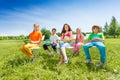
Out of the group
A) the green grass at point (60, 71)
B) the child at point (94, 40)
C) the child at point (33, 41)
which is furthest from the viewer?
the child at point (33, 41)

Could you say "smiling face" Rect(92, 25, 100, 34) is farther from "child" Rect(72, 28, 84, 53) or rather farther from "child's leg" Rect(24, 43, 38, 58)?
"child's leg" Rect(24, 43, 38, 58)

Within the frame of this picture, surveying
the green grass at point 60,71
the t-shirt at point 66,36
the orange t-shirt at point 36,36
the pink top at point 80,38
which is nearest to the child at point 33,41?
the orange t-shirt at point 36,36

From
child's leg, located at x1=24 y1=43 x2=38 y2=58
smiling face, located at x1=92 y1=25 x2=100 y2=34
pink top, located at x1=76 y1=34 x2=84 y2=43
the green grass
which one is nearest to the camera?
the green grass

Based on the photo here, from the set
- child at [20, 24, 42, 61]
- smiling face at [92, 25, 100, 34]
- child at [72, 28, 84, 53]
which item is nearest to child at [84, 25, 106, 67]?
smiling face at [92, 25, 100, 34]

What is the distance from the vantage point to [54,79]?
21.8ft

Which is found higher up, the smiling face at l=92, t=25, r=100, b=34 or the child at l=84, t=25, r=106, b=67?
the smiling face at l=92, t=25, r=100, b=34

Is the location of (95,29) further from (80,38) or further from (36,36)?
(36,36)

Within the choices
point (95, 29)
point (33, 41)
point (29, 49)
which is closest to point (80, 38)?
point (95, 29)

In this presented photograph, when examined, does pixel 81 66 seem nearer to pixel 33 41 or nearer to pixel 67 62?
pixel 67 62

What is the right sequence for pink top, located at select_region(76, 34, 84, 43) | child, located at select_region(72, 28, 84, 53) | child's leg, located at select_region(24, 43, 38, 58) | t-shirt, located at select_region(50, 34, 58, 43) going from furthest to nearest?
t-shirt, located at select_region(50, 34, 58, 43), pink top, located at select_region(76, 34, 84, 43), child, located at select_region(72, 28, 84, 53), child's leg, located at select_region(24, 43, 38, 58)

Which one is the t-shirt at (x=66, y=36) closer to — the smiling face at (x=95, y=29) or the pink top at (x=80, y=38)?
the pink top at (x=80, y=38)

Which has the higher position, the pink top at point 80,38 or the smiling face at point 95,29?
the smiling face at point 95,29

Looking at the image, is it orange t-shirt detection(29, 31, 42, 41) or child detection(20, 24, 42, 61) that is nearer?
child detection(20, 24, 42, 61)

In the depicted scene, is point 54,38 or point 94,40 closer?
point 94,40
